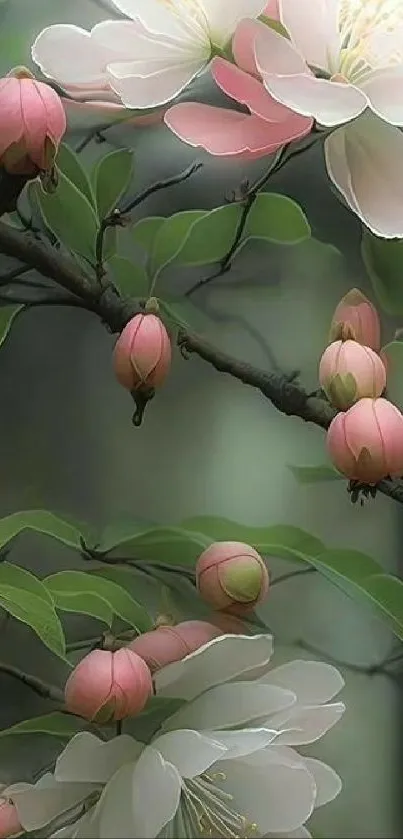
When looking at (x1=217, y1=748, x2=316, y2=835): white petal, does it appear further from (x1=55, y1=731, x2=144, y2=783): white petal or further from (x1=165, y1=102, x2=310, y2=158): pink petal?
(x1=165, y1=102, x2=310, y2=158): pink petal

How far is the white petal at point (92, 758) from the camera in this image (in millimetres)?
554

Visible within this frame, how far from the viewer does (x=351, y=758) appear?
1.94 ft

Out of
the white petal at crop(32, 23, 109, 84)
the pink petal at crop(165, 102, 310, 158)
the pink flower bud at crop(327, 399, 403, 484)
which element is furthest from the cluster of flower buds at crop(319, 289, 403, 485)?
the white petal at crop(32, 23, 109, 84)

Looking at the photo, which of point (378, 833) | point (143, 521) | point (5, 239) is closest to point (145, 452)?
point (143, 521)

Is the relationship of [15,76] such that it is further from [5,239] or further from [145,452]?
[145,452]

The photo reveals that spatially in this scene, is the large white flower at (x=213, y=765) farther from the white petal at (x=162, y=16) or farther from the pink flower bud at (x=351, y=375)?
the white petal at (x=162, y=16)

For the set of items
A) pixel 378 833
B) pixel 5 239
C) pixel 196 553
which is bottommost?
pixel 378 833

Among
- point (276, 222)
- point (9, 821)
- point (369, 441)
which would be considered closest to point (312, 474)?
point (369, 441)

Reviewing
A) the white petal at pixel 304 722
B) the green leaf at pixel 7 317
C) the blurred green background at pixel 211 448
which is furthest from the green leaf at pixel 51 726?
the green leaf at pixel 7 317

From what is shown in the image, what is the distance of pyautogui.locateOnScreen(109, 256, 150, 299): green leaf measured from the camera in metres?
0.61

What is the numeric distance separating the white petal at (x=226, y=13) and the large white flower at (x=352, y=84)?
0.01 metres

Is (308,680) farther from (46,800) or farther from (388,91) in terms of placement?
(388,91)

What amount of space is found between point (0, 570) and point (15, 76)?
0.28 m

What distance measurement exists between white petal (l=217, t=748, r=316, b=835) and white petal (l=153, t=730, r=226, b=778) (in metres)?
0.02
